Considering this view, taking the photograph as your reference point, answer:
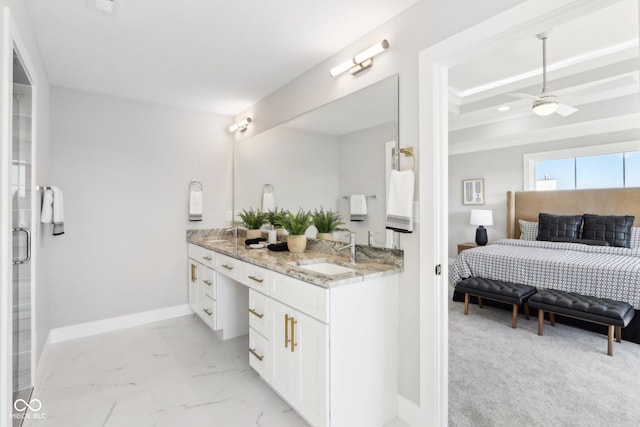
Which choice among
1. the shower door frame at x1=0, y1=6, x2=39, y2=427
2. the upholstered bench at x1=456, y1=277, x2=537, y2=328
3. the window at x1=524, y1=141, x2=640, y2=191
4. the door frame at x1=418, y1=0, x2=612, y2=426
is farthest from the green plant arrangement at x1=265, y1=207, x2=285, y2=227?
the window at x1=524, y1=141, x2=640, y2=191

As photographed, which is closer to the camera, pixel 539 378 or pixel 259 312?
pixel 259 312

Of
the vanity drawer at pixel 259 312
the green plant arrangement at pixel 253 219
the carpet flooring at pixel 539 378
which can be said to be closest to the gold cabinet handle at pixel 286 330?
the vanity drawer at pixel 259 312

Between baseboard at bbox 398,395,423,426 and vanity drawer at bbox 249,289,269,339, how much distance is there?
36.0 inches

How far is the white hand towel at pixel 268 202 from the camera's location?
3.28 metres

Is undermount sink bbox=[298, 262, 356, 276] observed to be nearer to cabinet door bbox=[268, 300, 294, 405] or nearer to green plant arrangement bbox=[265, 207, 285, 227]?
cabinet door bbox=[268, 300, 294, 405]

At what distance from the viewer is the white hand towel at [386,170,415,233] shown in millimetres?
1842

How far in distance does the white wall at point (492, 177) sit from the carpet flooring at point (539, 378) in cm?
261

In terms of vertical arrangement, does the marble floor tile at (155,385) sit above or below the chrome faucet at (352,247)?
below

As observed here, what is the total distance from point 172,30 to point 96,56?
83cm

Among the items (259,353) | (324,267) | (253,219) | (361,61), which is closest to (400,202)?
(324,267)

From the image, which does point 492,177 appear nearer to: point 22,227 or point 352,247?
point 352,247

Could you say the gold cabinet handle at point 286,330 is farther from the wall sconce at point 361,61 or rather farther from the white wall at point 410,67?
the wall sconce at point 361,61

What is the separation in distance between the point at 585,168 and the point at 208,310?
556 cm

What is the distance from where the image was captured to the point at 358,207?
2.38 m
